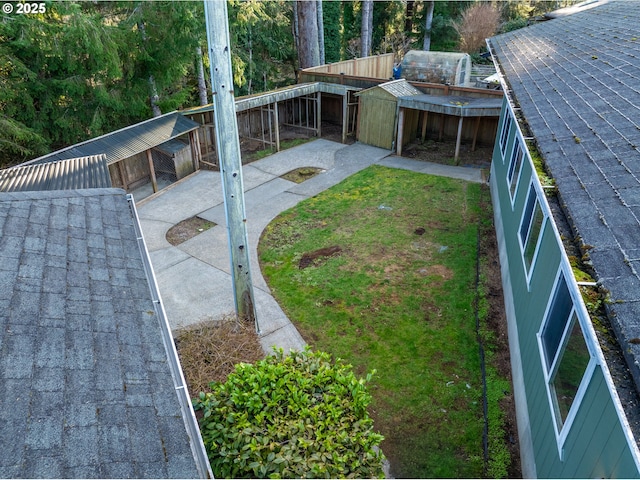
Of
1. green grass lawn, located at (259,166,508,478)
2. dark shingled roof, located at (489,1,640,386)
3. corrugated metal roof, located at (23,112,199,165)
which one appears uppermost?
dark shingled roof, located at (489,1,640,386)

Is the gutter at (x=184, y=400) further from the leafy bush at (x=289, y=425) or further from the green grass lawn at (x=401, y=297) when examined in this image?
the green grass lawn at (x=401, y=297)

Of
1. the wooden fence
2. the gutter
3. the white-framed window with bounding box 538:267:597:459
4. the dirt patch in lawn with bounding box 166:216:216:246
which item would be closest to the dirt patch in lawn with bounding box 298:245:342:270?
the dirt patch in lawn with bounding box 166:216:216:246

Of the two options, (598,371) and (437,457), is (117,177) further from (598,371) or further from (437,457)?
(598,371)

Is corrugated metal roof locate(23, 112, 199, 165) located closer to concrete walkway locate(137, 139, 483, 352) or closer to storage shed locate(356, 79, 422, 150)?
concrete walkway locate(137, 139, 483, 352)

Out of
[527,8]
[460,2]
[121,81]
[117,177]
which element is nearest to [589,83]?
[117,177]

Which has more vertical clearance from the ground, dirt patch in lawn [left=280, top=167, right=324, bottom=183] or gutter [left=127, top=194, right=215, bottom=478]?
gutter [left=127, top=194, right=215, bottom=478]

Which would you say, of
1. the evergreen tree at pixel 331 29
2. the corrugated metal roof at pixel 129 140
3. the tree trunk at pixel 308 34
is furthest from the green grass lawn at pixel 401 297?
the evergreen tree at pixel 331 29

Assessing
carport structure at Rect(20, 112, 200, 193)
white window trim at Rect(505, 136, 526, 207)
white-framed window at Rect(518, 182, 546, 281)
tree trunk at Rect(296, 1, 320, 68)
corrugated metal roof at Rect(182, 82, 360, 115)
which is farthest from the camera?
tree trunk at Rect(296, 1, 320, 68)
